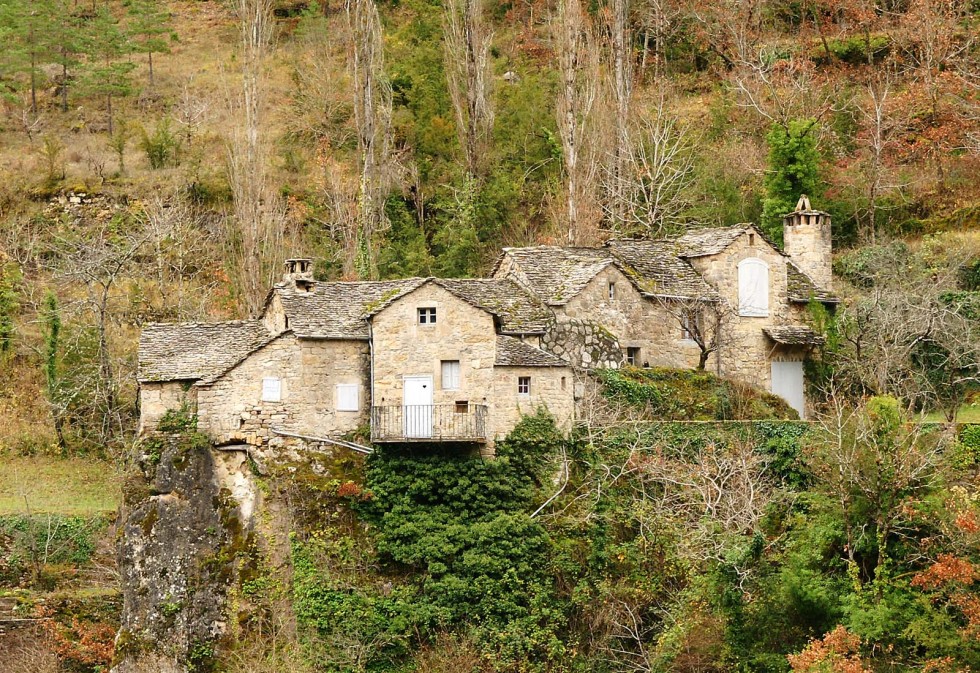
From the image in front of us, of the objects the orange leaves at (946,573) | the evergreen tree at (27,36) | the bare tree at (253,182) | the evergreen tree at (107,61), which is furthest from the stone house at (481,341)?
the evergreen tree at (27,36)

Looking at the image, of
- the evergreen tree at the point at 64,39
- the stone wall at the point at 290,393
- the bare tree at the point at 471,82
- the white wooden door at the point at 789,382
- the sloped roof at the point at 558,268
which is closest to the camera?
the stone wall at the point at 290,393

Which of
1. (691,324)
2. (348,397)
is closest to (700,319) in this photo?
(691,324)

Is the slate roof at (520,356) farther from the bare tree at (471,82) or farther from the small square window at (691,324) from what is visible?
the bare tree at (471,82)

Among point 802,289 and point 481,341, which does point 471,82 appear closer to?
point 802,289

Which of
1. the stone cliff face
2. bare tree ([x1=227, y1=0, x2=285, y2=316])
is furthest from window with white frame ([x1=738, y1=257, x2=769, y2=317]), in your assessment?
bare tree ([x1=227, y1=0, x2=285, y2=316])

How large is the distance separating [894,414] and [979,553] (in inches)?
144

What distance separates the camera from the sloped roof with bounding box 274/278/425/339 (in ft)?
127

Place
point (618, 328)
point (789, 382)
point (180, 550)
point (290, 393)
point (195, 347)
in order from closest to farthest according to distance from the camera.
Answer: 1. point (180, 550)
2. point (290, 393)
3. point (195, 347)
4. point (618, 328)
5. point (789, 382)

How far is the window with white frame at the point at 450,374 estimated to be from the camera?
38031 millimetres

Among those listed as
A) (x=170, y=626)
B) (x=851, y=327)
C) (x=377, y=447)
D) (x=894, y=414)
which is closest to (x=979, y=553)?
(x=894, y=414)

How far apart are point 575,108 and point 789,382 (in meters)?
12.6

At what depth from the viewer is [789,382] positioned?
4278 centimetres

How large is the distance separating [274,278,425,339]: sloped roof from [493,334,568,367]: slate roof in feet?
9.07

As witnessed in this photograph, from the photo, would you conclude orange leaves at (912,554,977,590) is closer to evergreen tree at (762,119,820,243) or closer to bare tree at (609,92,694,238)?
evergreen tree at (762,119,820,243)
